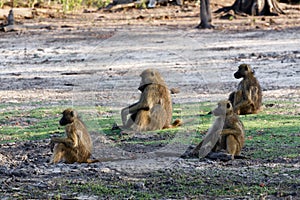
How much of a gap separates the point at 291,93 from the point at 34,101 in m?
5.22

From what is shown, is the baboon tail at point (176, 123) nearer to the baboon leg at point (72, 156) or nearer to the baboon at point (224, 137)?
the baboon at point (224, 137)

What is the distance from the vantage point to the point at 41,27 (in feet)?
94.0

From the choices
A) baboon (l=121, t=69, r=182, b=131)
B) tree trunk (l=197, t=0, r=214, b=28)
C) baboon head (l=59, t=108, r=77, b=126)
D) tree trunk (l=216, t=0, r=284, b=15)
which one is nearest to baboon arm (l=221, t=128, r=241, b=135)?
baboon head (l=59, t=108, r=77, b=126)

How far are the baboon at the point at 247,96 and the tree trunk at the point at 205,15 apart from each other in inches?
565

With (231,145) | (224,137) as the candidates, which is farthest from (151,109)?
(231,145)

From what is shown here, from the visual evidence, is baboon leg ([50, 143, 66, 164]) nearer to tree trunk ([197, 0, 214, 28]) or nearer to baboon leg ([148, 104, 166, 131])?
baboon leg ([148, 104, 166, 131])

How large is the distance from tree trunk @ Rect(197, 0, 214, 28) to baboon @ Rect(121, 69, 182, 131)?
15.8 meters

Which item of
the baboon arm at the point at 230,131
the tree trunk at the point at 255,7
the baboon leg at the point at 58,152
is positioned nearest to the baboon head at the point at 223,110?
the baboon arm at the point at 230,131

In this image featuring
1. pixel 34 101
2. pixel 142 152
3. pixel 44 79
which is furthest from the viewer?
pixel 44 79

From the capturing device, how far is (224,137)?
9328 mm

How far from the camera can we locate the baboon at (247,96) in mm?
12836

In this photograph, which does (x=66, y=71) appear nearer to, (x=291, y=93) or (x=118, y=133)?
(x=291, y=93)

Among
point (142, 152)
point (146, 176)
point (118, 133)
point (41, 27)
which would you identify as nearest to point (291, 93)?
point (118, 133)

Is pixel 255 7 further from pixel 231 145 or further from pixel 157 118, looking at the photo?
pixel 231 145
